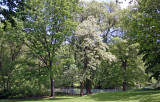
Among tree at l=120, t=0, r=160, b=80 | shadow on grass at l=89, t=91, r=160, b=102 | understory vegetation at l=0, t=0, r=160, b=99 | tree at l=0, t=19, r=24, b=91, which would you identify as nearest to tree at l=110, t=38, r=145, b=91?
understory vegetation at l=0, t=0, r=160, b=99

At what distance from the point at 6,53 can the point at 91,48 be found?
57.5 ft

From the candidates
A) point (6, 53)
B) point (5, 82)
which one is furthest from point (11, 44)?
point (5, 82)

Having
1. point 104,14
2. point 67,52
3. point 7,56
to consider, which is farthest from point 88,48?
point 7,56

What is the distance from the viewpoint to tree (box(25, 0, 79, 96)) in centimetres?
1791

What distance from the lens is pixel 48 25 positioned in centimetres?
1853

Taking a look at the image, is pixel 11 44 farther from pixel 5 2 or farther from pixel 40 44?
pixel 5 2

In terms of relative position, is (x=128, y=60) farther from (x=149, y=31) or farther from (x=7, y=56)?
(x=7, y=56)

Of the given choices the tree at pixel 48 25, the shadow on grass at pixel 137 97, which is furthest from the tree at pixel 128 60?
the tree at pixel 48 25

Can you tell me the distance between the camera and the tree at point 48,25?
58.7 ft

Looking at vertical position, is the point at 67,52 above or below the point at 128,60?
above

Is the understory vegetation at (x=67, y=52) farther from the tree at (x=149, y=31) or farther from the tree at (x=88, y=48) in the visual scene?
the tree at (x=149, y=31)

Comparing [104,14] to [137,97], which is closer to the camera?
[137,97]

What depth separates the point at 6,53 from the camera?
27.0 meters

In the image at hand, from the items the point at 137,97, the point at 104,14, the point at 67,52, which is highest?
the point at 104,14
